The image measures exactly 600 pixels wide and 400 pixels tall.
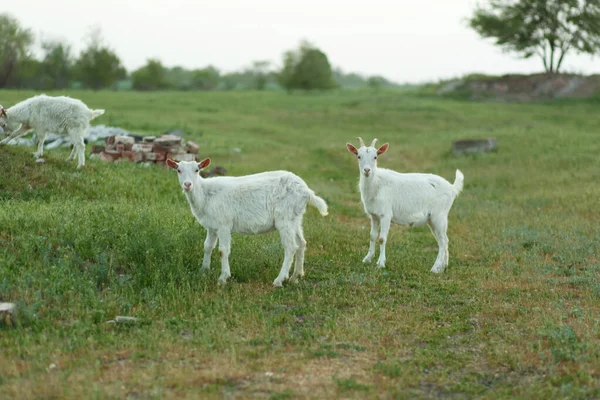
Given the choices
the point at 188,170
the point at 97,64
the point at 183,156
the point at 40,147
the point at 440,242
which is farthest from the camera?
the point at 97,64

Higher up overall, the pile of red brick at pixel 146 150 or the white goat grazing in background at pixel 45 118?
the white goat grazing in background at pixel 45 118

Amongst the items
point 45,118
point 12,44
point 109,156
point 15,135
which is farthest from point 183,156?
point 12,44

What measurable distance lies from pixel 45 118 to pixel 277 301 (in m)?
9.05

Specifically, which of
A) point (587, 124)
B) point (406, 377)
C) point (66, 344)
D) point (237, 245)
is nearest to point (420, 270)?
point (237, 245)

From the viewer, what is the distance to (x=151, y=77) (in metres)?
80.2

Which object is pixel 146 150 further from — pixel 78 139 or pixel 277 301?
pixel 277 301

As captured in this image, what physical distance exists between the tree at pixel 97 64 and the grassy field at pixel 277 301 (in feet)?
153

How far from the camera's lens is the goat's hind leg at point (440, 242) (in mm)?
11805

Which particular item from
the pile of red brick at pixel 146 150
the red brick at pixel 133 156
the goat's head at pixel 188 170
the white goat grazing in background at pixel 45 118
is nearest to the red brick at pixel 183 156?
the pile of red brick at pixel 146 150

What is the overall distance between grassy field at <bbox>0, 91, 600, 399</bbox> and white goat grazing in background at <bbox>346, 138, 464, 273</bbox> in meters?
0.63

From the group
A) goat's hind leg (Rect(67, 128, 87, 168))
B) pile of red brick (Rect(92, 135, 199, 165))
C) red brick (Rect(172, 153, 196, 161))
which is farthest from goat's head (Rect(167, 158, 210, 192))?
red brick (Rect(172, 153, 196, 161))

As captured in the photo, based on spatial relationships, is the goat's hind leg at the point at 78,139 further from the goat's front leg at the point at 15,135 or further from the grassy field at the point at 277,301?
the goat's front leg at the point at 15,135

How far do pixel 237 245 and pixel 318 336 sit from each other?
167 inches

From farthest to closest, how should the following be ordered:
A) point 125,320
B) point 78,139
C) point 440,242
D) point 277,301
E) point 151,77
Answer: point 151,77 < point 78,139 < point 440,242 < point 277,301 < point 125,320
